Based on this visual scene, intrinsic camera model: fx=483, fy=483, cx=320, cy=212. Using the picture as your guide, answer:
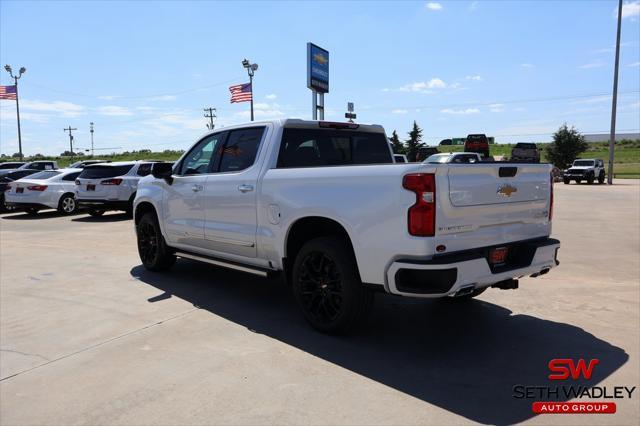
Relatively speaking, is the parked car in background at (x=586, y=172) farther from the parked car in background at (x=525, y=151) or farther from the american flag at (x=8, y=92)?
the american flag at (x=8, y=92)

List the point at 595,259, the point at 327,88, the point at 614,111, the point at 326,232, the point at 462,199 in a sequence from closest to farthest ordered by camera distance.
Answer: the point at 462,199 → the point at 326,232 → the point at 595,259 → the point at 327,88 → the point at 614,111

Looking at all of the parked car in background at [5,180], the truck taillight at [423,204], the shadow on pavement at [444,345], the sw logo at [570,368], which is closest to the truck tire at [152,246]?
the shadow on pavement at [444,345]

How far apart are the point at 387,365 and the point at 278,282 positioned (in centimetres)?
298

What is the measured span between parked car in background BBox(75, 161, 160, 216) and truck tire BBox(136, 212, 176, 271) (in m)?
7.92

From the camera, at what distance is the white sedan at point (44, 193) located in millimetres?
15750

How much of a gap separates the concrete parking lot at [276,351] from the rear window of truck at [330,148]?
1631 mm

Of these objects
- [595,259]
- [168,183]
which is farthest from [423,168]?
[595,259]

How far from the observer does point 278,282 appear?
21.4ft

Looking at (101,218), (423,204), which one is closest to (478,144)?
(101,218)

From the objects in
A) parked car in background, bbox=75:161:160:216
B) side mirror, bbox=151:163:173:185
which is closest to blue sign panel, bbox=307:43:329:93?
parked car in background, bbox=75:161:160:216

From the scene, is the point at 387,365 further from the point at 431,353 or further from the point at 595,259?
the point at 595,259

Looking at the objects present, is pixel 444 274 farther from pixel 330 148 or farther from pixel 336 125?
pixel 336 125

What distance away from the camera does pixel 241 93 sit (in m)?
29.1

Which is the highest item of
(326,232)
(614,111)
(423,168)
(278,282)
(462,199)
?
(614,111)
